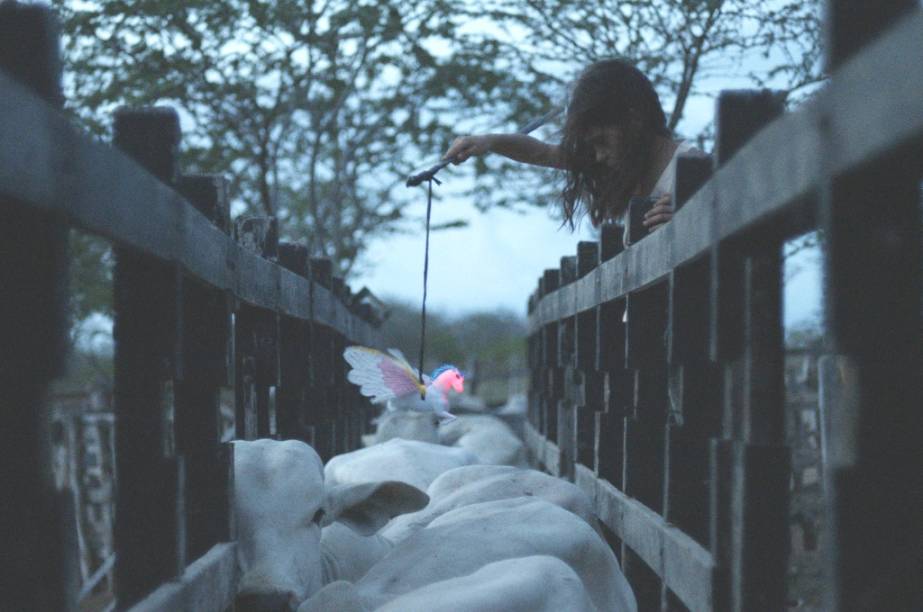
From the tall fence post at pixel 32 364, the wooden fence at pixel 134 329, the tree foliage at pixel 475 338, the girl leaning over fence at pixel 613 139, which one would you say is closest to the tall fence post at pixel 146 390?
the wooden fence at pixel 134 329

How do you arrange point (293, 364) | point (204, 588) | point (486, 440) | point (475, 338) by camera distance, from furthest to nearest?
point (475, 338)
point (486, 440)
point (293, 364)
point (204, 588)

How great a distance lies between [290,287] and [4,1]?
331 cm

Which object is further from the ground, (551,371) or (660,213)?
(660,213)

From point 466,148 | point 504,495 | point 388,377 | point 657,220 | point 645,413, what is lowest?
point 504,495

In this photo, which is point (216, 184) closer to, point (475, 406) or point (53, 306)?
point (53, 306)

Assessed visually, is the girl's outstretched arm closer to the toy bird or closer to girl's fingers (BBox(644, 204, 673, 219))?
the toy bird

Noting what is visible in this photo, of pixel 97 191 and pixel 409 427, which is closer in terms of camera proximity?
pixel 97 191

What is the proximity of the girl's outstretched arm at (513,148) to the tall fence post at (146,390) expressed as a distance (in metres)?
2.06

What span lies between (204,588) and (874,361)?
1.68 metres

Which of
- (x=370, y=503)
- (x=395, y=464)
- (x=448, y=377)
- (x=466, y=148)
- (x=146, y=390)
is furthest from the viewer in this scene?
(x=395, y=464)

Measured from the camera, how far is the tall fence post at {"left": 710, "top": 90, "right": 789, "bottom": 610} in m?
2.84

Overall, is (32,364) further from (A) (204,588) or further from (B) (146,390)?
(A) (204,588)

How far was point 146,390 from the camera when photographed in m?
3.01

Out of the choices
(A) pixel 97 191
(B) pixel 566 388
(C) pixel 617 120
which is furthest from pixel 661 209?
(B) pixel 566 388
